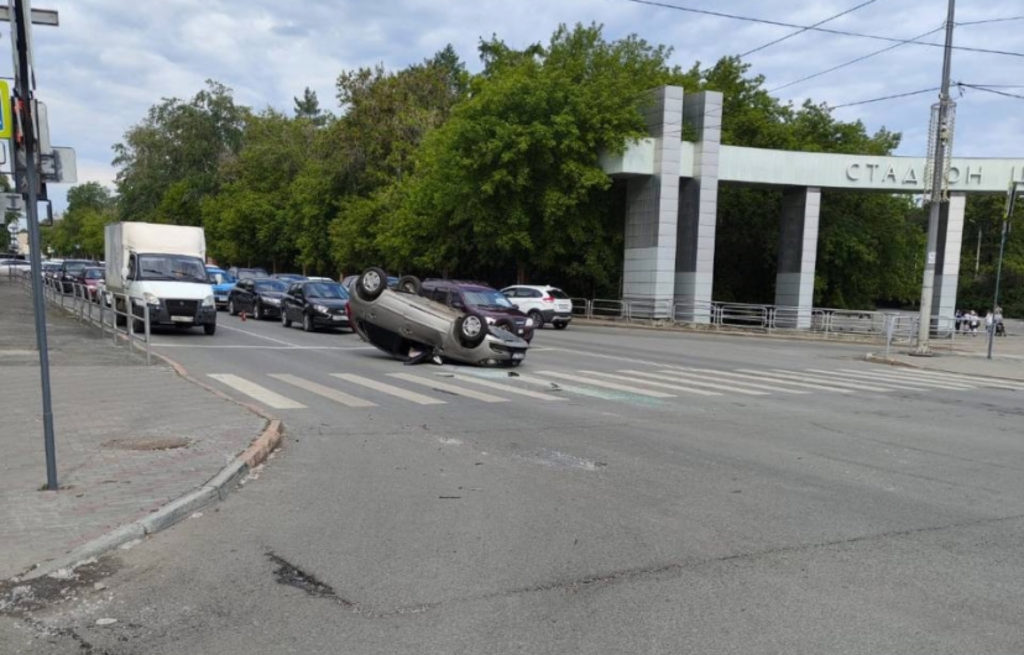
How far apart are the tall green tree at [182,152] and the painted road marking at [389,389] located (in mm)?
75055

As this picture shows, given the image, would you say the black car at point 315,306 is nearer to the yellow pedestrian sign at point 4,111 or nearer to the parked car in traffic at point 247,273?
the parked car in traffic at point 247,273

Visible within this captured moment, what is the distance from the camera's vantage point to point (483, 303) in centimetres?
2155

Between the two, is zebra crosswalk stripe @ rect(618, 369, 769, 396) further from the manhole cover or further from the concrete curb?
the manhole cover

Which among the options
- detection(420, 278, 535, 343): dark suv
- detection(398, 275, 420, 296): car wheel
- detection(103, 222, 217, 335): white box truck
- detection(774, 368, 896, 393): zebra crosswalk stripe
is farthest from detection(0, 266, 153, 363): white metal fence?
detection(774, 368, 896, 393): zebra crosswalk stripe

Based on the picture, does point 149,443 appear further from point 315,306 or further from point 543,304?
point 543,304

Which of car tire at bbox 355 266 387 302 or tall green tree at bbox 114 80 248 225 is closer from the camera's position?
car tire at bbox 355 266 387 302

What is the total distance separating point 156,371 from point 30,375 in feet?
6.12

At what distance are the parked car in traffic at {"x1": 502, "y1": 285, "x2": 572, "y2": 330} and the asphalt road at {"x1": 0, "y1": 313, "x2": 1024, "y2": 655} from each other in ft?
63.2

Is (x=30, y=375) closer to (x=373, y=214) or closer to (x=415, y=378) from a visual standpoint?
(x=415, y=378)

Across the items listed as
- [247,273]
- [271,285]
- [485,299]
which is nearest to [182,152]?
[247,273]

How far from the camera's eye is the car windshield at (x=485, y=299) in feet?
70.6

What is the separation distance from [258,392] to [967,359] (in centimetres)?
2103

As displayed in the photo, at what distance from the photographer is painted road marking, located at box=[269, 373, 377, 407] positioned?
1120 centimetres

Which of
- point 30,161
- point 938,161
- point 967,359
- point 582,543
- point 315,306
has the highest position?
point 938,161
